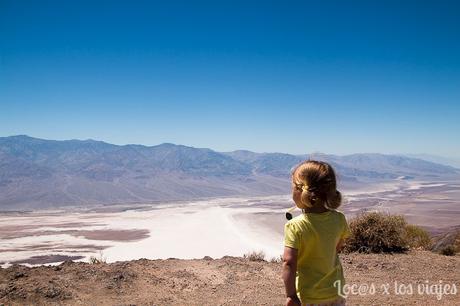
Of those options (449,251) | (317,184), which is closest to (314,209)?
(317,184)

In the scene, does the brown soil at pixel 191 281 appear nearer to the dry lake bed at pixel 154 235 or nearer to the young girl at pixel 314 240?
the young girl at pixel 314 240

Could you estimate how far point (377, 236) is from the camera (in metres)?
9.37

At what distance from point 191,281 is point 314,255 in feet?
15.6

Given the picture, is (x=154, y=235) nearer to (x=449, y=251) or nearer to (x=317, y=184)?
(x=449, y=251)

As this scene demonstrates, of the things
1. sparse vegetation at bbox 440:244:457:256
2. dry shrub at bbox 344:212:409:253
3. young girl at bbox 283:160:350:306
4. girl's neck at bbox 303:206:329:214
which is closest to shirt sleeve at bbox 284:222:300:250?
young girl at bbox 283:160:350:306

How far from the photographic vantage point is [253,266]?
25.0 feet

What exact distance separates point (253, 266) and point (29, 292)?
387 cm

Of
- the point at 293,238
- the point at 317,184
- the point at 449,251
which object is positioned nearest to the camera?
the point at 293,238

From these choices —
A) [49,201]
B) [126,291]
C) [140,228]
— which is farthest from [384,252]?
[49,201]

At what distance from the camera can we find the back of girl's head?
240 centimetres

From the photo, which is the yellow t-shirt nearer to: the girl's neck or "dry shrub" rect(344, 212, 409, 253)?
the girl's neck

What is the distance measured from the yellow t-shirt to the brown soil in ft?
12.1

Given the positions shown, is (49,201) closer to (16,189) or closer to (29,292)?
(16,189)

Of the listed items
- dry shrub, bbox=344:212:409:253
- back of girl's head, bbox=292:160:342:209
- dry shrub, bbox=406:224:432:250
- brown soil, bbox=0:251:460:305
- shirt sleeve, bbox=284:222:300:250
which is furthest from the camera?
dry shrub, bbox=406:224:432:250
